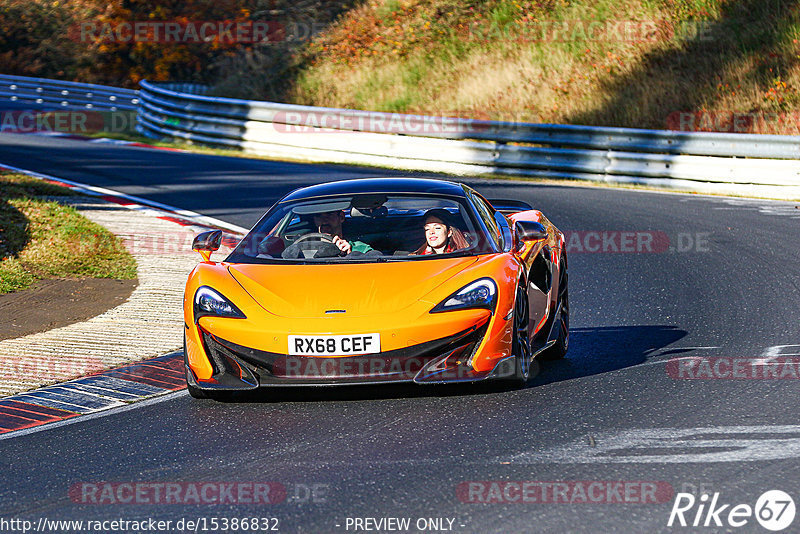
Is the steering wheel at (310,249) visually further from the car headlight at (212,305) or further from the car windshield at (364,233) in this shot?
the car headlight at (212,305)

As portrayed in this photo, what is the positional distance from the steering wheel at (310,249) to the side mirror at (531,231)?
1.17 m

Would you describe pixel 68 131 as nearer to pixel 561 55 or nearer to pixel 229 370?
pixel 561 55

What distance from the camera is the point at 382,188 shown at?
820 cm

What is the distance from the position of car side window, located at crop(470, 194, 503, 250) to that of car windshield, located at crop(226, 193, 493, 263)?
0.11m

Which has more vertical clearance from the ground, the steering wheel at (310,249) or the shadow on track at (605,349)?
the steering wheel at (310,249)

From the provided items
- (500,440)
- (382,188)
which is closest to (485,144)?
(382,188)

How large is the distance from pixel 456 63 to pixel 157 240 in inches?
756

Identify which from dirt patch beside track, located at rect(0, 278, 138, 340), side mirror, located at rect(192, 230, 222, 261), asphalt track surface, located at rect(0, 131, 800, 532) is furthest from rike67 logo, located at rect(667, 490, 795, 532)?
dirt patch beside track, located at rect(0, 278, 138, 340)

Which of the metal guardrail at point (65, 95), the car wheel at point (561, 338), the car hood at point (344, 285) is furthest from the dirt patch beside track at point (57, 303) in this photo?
the metal guardrail at point (65, 95)

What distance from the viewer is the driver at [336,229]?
7.89 meters

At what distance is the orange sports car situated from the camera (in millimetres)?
6582

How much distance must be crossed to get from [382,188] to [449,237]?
0.75 m

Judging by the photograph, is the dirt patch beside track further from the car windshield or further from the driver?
the driver

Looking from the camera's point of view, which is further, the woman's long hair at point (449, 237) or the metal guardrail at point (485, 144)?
the metal guardrail at point (485, 144)
